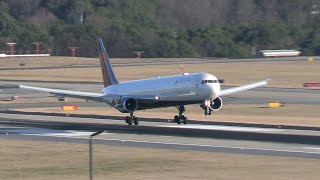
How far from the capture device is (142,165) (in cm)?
3950

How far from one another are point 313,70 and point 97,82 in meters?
28.4

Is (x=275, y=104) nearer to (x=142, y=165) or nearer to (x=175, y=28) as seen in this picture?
(x=142, y=165)

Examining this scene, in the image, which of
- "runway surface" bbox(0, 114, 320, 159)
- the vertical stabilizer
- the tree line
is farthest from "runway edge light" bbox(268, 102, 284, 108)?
the tree line

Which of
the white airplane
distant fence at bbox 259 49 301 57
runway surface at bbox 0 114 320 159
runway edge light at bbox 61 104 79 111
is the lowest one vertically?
distant fence at bbox 259 49 301 57

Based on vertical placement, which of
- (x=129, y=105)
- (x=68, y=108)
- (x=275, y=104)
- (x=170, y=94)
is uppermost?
(x=170, y=94)

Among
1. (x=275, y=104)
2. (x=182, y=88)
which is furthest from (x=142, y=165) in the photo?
(x=275, y=104)

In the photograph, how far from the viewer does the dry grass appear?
36.2 m

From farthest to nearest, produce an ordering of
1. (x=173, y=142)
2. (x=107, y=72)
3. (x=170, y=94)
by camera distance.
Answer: (x=107, y=72)
(x=170, y=94)
(x=173, y=142)

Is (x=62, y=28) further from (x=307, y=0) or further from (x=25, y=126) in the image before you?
(x=25, y=126)

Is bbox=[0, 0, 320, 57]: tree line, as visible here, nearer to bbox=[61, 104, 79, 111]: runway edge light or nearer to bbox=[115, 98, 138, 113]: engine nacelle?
bbox=[61, 104, 79, 111]: runway edge light

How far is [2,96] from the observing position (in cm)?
8844

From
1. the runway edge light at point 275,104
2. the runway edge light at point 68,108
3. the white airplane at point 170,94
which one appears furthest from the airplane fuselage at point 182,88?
the runway edge light at point 275,104

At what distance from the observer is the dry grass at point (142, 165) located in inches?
1423

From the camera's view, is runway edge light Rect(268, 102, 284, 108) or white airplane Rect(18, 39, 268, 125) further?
runway edge light Rect(268, 102, 284, 108)
